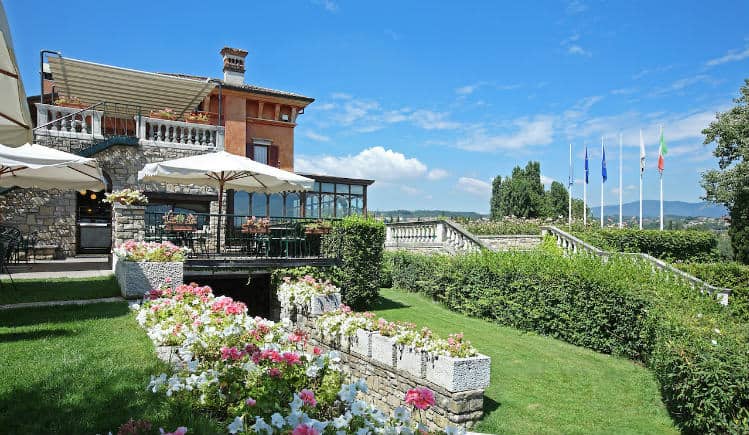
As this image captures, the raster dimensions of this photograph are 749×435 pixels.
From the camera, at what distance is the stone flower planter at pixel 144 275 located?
29.2ft

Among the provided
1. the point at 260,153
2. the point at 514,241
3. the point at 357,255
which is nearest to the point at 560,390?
the point at 357,255

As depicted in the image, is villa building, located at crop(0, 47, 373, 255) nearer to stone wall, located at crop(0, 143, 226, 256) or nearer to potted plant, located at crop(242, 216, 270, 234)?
stone wall, located at crop(0, 143, 226, 256)

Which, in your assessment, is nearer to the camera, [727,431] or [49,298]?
[727,431]

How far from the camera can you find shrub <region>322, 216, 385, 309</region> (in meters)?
12.8

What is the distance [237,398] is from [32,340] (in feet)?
12.0

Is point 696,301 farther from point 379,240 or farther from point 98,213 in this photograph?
point 98,213

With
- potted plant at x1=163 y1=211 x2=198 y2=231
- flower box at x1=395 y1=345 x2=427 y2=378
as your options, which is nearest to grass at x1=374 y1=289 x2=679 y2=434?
flower box at x1=395 y1=345 x2=427 y2=378

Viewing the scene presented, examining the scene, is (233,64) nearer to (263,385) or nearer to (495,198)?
(263,385)

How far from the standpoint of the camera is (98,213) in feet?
57.0

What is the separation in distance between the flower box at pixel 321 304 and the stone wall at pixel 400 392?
19 centimetres

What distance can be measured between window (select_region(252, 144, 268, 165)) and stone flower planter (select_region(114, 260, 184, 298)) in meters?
15.5

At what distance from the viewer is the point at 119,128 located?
20516mm

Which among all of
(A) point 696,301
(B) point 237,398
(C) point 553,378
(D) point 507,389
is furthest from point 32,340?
(A) point 696,301

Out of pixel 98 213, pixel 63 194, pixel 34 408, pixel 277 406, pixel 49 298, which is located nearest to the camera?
pixel 277 406
